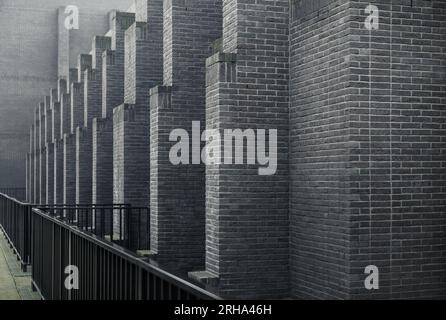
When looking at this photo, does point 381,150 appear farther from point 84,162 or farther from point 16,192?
point 16,192

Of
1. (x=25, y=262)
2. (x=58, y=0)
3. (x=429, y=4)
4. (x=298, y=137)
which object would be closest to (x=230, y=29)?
(x=298, y=137)

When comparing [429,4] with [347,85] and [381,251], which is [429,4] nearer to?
[347,85]

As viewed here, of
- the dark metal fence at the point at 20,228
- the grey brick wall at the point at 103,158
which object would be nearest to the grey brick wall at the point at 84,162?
the grey brick wall at the point at 103,158

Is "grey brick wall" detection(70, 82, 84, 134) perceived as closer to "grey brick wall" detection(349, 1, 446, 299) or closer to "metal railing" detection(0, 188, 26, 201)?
"metal railing" detection(0, 188, 26, 201)

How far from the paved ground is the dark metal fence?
0.64 feet

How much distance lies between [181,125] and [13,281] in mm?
3708

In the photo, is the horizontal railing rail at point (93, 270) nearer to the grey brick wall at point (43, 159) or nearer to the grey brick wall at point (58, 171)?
the grey brick wall at point (58, 171)

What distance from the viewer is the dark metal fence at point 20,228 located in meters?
10.4

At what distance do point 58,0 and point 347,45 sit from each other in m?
29.5

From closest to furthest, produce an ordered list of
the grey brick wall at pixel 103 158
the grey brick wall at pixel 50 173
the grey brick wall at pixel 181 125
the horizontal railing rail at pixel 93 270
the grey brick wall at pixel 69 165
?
the horizontal railing rail at pixel 93 270
the grey brick wall at pixel 181 125
the grey brick wall at pixel 103 158
the grey brick wall at pixel 69 165
the grey brick wall at pixel 50 173

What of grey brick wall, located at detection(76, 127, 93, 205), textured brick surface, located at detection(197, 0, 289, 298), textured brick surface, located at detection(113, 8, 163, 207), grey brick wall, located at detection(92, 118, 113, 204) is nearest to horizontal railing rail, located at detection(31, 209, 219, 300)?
textured brick surface, located at detection(197, 0, 289, 298)

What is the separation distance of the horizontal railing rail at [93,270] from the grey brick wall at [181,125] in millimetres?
2661

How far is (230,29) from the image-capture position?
8.34m

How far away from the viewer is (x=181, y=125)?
1088cm
